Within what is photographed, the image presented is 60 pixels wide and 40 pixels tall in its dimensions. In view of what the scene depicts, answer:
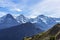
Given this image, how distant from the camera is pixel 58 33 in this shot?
46.7 meters

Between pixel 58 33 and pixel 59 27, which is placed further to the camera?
pixel 59 27

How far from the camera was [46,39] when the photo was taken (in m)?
45.9

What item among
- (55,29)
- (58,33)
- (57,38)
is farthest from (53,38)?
(55,29)

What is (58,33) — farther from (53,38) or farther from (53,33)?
(53,38)

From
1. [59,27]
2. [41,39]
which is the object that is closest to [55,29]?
[59,27]

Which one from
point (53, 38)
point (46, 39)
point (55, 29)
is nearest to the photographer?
point (53, 38)

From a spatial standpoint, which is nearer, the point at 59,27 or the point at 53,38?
the point at 53,38

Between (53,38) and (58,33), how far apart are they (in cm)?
477

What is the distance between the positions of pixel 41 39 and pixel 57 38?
17.2 feet

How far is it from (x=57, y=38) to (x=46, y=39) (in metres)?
2.88

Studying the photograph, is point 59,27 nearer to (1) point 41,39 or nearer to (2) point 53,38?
(1) point 41,39

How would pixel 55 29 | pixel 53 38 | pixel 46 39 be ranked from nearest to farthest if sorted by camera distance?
1. pixel 53 38
2. pixel 46 39
3. pixel 55 29

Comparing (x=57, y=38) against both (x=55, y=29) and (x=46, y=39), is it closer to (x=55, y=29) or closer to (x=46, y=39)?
(x=46, y=39)

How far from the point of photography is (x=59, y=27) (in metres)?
50.4
